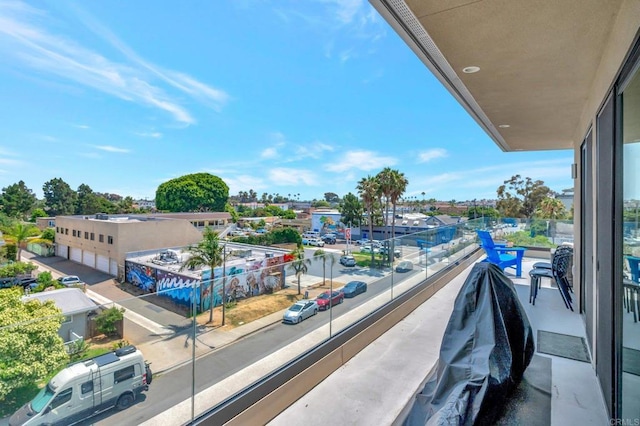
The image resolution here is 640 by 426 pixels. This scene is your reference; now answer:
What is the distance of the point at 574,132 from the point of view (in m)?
4.73

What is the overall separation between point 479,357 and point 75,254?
30.0 m

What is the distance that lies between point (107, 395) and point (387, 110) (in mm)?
44344

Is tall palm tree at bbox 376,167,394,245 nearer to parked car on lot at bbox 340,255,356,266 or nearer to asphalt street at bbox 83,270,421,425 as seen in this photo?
parked car on lot at bbox 340,255,356,266

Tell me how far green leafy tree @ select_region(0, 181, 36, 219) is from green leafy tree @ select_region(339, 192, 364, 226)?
39.0 meters

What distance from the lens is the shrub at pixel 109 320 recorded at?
1.53m

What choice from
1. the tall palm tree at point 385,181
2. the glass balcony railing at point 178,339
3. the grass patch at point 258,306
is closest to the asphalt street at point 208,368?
the glass balcony railing at point 178,339

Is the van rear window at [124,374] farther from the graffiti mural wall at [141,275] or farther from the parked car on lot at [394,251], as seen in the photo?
the graffiti mural wall at [141,275]

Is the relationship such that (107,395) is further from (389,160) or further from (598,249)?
(389,160)

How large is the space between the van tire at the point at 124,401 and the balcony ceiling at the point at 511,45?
8.22 feet

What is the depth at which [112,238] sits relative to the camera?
19.9 meters

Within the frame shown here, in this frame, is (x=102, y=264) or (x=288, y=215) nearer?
(x=102, y=264)

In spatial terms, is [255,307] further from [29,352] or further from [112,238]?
[112,238]

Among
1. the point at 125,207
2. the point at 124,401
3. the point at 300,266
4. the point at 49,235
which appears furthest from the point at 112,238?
the point at 125,207

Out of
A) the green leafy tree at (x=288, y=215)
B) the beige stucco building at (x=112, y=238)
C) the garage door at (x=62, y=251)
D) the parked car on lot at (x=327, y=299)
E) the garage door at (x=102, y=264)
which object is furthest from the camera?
the green leafy tree at (x=288, y=215)
